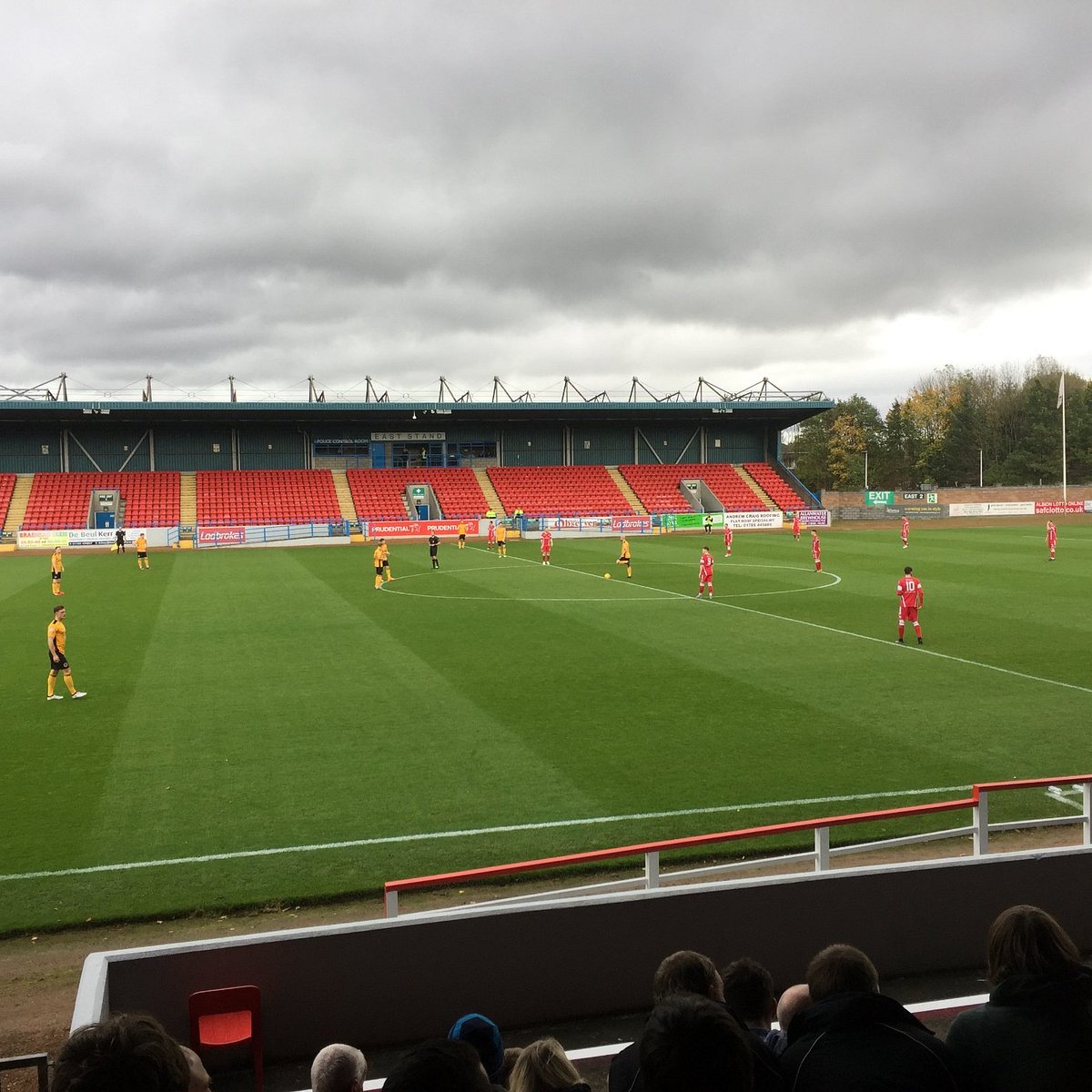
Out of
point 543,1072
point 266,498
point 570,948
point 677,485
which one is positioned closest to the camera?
point 543,1072

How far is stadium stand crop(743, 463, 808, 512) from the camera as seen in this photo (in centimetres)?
7256

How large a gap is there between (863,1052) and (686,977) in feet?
2.69

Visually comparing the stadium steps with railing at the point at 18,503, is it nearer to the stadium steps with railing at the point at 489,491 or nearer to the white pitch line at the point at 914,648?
the stadium steps with railing at the point at 489,491

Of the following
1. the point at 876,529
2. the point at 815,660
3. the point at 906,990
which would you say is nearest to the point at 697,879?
the point at 906,990

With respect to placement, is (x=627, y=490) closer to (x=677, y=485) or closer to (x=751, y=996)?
(x=677, y=485)

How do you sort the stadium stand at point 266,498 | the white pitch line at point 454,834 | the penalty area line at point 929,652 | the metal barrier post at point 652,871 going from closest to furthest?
the metal barrier post at point 652,871, the white pitch line at point 454,834, the penalty area line at point 929,652, the stadium stand at point 266,498

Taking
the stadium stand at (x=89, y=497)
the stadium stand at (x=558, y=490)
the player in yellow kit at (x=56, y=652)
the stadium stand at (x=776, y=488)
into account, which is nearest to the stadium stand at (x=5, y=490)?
the stadium stand at (x=89, y=497)

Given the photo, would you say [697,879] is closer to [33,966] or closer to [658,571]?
[33,966]

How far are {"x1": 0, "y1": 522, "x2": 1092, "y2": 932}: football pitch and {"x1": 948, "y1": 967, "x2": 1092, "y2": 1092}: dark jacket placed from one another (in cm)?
629

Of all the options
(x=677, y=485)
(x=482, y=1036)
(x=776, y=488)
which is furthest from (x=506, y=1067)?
(x=776, y=488)

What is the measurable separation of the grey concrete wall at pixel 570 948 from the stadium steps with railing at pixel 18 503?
59179mm

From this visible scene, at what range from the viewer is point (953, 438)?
108 m

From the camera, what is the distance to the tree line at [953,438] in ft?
330

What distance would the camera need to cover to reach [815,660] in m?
18.6
